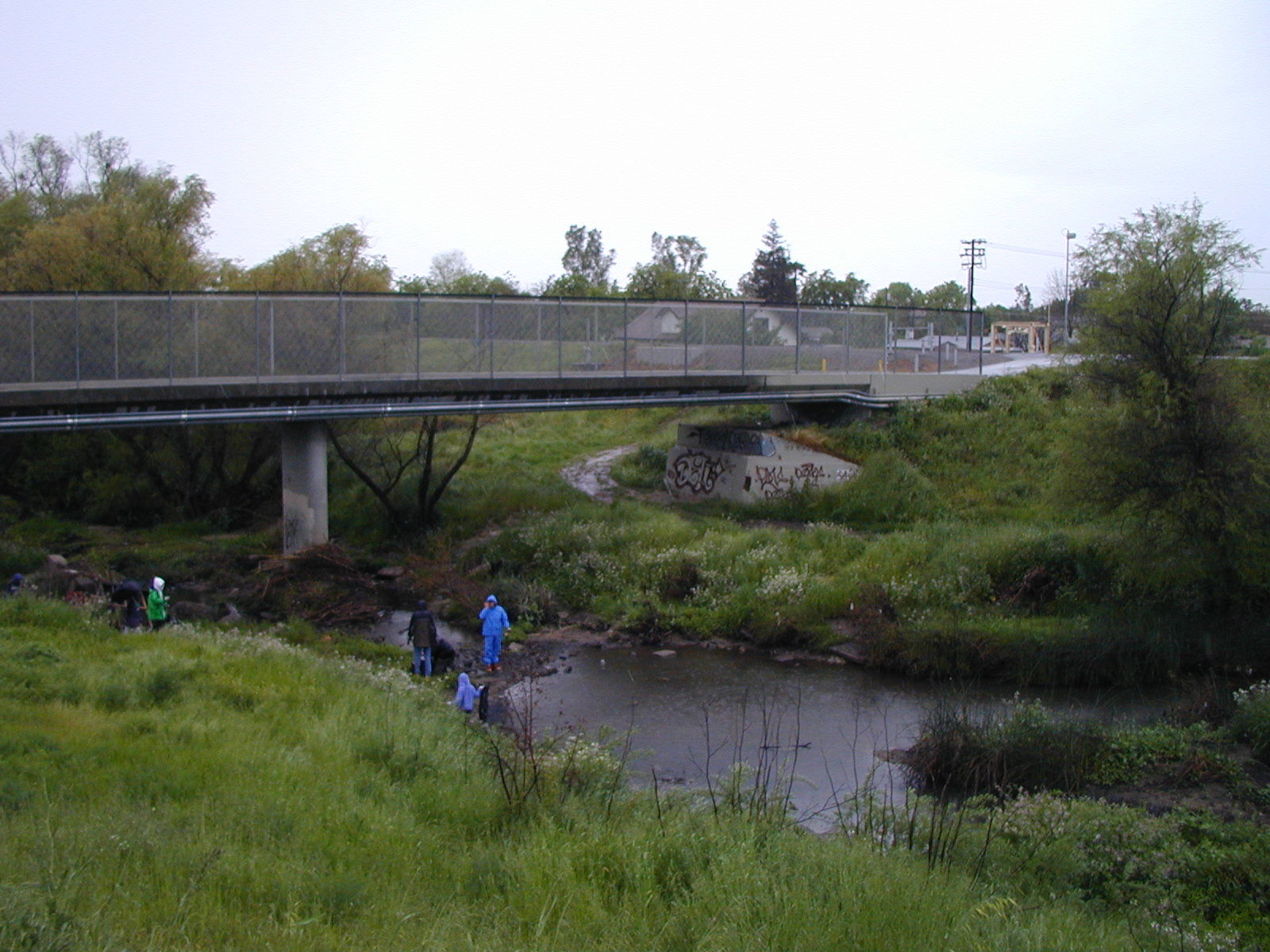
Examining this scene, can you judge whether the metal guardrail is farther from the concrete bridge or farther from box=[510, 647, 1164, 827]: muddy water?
box=[510, 647, 1164, 827]: muddy water

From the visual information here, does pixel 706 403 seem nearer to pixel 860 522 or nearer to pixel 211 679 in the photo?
pixel 860 522

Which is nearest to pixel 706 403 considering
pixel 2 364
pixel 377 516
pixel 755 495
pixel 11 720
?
pixel 755 495

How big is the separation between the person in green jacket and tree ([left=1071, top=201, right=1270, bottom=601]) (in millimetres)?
17487

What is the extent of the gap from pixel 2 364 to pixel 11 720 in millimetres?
14457

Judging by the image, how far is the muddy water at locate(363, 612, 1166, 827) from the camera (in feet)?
46.8

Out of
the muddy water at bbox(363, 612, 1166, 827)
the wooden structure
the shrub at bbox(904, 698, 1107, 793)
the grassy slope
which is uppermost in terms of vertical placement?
the wooden structure

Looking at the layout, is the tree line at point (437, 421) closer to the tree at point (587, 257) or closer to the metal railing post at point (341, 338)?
the metal railing post at point (341, 338)

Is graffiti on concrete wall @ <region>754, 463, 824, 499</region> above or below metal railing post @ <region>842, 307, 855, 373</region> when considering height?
below

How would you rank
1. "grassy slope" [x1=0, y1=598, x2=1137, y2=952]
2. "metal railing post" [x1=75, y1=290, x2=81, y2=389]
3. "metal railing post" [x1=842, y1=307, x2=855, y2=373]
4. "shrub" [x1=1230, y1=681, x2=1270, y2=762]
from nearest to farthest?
"grassy slope" [x1=0, y1=598, x2=1137, y2=952] → "shrub" [x1=1230, y1=681, x2=1270, y2=762] → "metal railing post" [x1=75, y1=290, x2=81, y2=389] → "metal railing post" [x1=842, y1=307, x2=855, y2=373]

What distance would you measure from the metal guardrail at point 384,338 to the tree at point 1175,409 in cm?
1232

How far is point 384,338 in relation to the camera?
1027 inches

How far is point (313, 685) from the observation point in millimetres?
14305

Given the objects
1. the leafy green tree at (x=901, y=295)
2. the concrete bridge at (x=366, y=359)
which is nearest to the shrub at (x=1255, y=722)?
the concrete bridge at (x=366, y=359)

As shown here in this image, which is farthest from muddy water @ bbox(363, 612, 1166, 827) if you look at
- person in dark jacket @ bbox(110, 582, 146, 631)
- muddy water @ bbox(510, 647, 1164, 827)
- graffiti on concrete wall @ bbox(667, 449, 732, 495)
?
graffiti on concrete wall @ bbox(667, 449, 732, 495)
